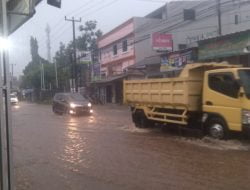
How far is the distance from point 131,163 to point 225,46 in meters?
15.6

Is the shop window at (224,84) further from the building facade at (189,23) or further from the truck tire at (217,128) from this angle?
the building facade at (189,23)

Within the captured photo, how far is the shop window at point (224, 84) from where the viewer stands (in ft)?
43.7

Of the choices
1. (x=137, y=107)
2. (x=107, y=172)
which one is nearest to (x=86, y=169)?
(x=107, y=172)

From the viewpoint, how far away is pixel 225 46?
24516 millimetres

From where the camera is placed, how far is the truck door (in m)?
13.1

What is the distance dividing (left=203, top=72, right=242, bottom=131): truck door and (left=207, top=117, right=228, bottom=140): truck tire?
222 millimetres

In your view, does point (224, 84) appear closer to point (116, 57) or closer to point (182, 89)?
point (182, 89)

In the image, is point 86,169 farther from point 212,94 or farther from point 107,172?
point 212,94

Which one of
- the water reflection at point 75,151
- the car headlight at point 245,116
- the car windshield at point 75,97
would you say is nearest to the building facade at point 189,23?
the car windshield at point 75,97

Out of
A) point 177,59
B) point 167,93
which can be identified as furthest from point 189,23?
point 167,93

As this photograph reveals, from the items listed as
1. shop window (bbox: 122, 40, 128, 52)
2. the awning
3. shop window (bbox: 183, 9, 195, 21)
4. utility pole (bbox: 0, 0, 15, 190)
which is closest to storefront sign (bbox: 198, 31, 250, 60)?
the awning

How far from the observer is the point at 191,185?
7984 mm

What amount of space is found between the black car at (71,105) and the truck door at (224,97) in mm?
16084

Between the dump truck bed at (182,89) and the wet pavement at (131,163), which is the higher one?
the dump truck bed at (182,89)
